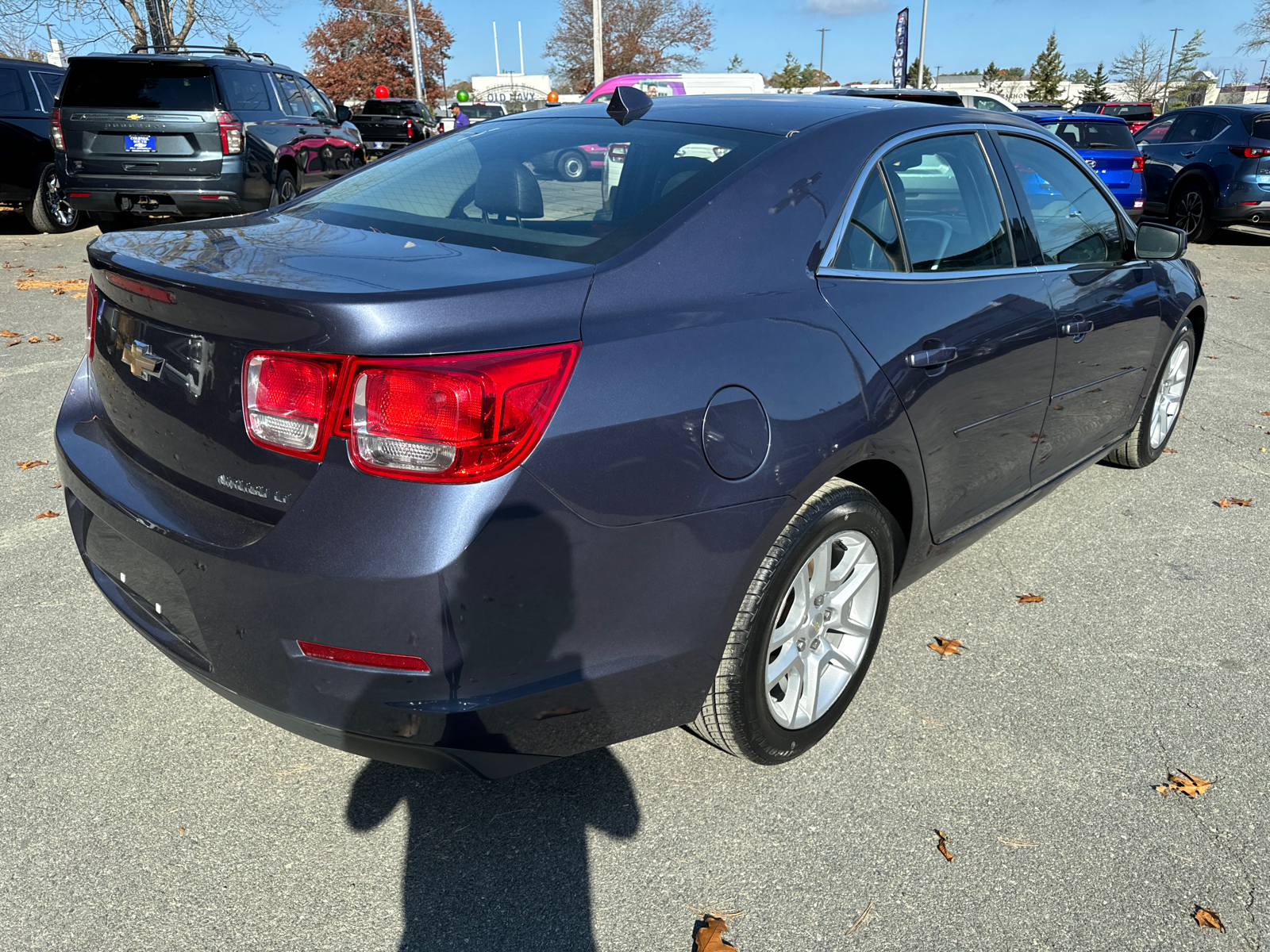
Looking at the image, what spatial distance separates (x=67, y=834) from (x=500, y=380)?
5.26 ft

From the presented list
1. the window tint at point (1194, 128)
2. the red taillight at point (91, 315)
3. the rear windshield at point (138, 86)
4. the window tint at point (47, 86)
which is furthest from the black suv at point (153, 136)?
the window tint at point (1194, 128)

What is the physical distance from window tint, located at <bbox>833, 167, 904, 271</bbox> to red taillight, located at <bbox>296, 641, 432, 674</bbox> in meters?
1.44

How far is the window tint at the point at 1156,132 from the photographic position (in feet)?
48.3

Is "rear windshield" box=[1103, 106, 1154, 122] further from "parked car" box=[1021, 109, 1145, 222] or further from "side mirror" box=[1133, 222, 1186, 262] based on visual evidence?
"side mirror" box=[1133, 222, 1186, 262]

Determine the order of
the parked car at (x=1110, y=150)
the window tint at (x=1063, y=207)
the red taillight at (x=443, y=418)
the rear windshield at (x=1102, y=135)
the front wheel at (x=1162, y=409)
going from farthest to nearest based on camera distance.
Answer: the rear windshield at (x=1102, y=135) < the parked car at (x=1110, y=150) < the front wheel at (x=1162, y=409) < the window tint at (x=1063, y=207) < the red taillight at (x=443, y=418)

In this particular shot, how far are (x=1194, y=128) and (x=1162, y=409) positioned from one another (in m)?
11.5

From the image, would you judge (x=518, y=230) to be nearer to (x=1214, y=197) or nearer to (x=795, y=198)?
(x=795, y=198)

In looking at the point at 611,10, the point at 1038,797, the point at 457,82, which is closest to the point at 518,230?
the point at 1038,797

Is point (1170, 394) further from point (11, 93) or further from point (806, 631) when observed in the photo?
point (11, 93)

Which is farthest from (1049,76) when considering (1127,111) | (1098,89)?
(1127,111)

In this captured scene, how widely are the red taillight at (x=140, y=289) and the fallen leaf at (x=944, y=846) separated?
216 cm

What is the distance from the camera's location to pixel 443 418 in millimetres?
1792

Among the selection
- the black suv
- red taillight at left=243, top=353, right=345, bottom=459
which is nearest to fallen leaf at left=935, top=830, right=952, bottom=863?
red taillight at left=243, top=353, right=345, bottom=459

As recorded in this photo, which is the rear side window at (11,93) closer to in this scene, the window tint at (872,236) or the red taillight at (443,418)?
the window tint at (872,236)
